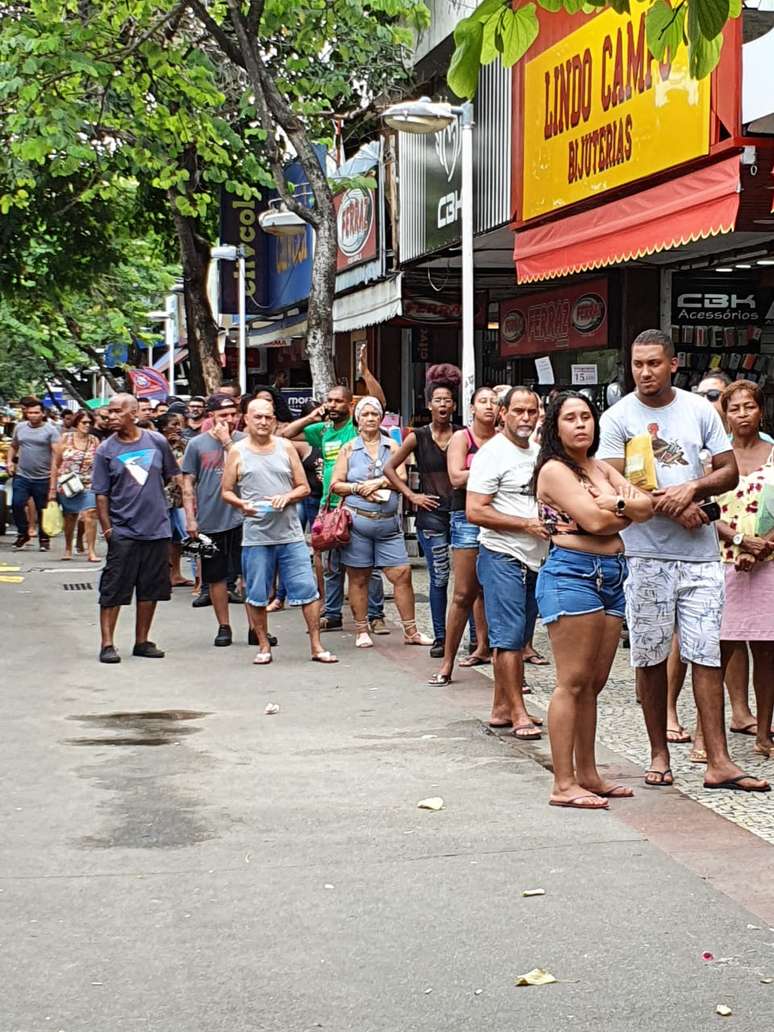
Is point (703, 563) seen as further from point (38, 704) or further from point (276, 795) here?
point (38, 704)

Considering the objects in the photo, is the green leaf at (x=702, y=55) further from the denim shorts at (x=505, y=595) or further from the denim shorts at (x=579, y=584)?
the denim shorts at (x=505, y=595)

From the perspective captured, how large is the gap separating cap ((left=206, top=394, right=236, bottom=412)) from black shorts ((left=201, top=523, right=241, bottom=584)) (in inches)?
45.6

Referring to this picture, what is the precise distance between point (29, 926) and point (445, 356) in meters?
18.5

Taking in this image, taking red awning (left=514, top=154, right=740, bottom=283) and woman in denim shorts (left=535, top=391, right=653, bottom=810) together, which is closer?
woman in denim shorts (left=535, top=391, right=653, bottom=810)

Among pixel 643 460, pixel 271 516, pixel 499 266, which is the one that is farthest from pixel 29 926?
pixel 499 266

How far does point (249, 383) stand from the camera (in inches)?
1407

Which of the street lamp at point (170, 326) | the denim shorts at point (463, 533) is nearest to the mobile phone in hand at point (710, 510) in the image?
the denim shorts at point (463, 533)

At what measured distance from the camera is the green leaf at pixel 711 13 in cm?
407

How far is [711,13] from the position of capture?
4.09 metres

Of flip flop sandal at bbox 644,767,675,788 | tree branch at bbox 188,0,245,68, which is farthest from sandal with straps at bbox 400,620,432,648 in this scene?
tree branch at bbox 188,0,245,68

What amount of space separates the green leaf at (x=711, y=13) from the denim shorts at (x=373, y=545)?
794cm

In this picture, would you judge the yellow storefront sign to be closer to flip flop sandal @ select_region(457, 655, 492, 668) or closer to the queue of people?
the queue of people

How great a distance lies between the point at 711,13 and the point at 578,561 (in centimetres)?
308

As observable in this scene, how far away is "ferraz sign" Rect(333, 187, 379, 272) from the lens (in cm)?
2158
